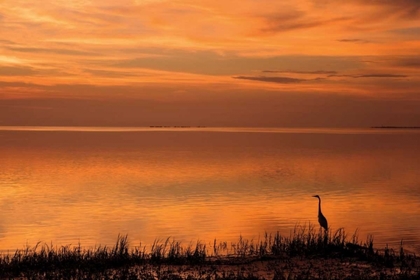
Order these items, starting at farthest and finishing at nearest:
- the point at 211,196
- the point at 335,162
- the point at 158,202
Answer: the point at 335,162, the point at 211,196, the point at 158,202

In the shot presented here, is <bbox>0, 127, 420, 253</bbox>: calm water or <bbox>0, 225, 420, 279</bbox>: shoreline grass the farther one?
<bbox>0, 127, 420, 253</bbox>: calm water

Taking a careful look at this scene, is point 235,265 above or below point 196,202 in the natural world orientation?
below

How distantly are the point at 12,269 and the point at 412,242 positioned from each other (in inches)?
693

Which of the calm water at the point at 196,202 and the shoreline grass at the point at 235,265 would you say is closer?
the shoreline grass at the point at 235,265

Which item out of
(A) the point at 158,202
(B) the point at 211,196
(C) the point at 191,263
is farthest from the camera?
(B) the point at 211,196

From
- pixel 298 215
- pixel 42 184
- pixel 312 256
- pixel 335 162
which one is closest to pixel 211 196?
pixel 298 215

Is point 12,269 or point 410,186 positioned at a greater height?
point 410,186

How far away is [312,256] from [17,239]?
15.3 m

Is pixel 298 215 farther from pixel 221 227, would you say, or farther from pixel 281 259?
pixel 281 259

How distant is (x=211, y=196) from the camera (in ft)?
144

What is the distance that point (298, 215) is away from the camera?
3522cm

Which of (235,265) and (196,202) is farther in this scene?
(196,202)

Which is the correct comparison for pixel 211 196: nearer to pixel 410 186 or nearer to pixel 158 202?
pixel 158 202

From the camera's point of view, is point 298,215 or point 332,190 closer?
point 298,215
